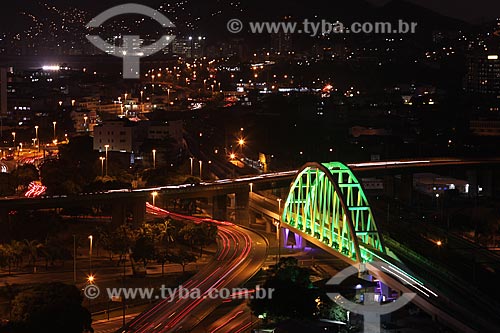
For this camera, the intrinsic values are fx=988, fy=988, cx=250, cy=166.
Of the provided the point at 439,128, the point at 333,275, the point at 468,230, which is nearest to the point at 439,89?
the point at 439,128

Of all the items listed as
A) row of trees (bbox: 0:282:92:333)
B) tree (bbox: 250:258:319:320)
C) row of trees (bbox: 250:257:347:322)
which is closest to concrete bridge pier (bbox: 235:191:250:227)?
row of trees (bbox: 250:257:347:322)

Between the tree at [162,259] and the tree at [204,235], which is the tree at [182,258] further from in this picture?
the tree at [204,235]

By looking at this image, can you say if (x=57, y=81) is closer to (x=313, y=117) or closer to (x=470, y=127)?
(x=313, y=117)

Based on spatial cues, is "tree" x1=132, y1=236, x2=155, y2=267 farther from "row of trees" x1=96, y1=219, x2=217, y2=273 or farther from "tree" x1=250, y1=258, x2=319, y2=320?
"tree" x1=250, y1=258, x2=319, y2=320

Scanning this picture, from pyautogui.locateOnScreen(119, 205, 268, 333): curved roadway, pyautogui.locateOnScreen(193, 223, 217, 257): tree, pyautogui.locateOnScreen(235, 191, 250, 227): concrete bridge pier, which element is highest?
pyautogui.locateOnScreen(235, 191, 250, 227): concrete bridge pier

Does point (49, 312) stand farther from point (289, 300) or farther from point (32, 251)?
point (32, 251)

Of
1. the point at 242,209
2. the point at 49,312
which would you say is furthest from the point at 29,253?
the point at 242,209

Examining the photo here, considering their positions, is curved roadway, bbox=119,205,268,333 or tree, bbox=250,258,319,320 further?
tree, bbox=250,258,319,320
